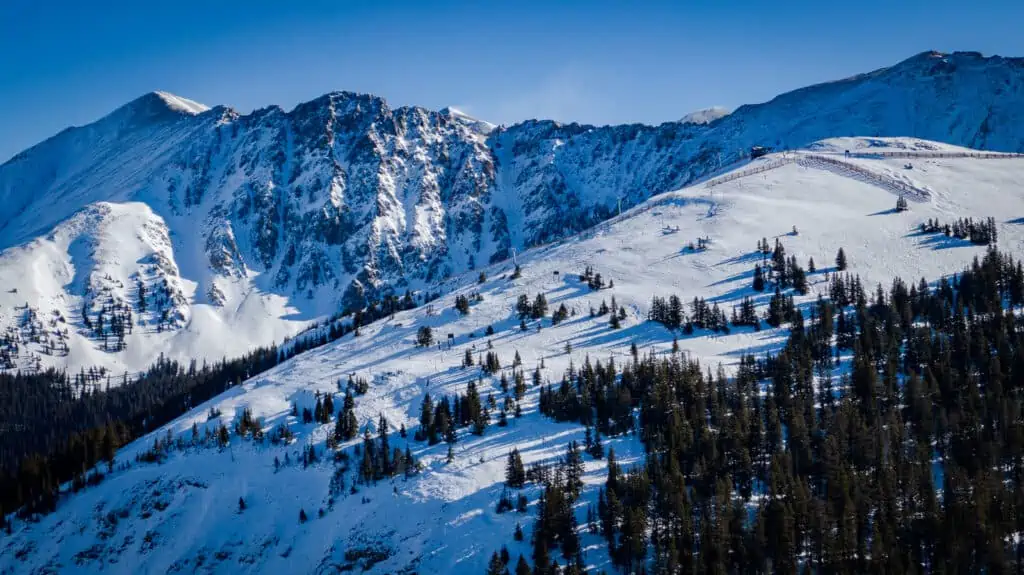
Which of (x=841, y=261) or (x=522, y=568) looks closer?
(x=522, y=568)

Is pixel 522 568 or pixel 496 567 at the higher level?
pixel 496 567

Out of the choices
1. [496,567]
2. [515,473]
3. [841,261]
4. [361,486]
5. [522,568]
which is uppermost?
[841,261]

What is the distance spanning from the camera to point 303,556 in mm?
93938

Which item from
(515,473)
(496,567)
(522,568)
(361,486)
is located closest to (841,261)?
(515,473)

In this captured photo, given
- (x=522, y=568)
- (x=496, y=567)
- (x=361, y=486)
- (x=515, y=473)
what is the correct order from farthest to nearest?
(x=361, y=486) → (x=515, y=473) → (x=496, y=567) → (x=522, y=568)

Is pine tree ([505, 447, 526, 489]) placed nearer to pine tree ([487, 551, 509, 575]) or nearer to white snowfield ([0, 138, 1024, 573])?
white snowfield ([0, 138, 1024, 573])

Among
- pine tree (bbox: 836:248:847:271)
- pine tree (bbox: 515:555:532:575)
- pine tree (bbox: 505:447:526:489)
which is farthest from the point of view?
pine tree (bbox: 836:248:847:271)

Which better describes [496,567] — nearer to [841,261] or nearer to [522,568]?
[522,568]

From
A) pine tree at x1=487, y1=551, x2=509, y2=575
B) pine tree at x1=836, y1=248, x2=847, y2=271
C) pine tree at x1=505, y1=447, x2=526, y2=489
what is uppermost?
pine tree at x1=836, y1=248, x2=847, y2=271

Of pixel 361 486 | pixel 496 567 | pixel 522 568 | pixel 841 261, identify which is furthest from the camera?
pixel 841 261

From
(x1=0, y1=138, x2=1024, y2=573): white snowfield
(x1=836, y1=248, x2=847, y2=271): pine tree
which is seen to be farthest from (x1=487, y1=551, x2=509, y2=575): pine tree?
(x1=836, y1=248, x2=847, y2=271): pine tree

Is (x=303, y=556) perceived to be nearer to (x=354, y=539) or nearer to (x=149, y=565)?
(x=354, y=539)

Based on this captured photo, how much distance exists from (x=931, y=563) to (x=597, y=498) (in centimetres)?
3769

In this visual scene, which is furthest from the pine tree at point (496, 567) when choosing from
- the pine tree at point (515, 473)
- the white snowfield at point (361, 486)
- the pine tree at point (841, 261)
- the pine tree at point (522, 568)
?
the pine tree at point (841, 261)
